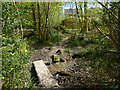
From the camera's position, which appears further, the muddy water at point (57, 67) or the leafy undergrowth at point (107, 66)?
the muddy water at point (57, 67)

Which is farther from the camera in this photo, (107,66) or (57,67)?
(57,67)

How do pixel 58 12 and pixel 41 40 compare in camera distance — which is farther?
pixel 58 12

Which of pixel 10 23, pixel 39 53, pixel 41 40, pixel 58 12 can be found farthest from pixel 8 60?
pixel 58 12

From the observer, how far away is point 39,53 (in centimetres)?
513

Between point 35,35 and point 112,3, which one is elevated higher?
point 112,3

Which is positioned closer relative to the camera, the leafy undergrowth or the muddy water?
the leafy undergrowth

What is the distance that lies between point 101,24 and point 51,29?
5.56 m

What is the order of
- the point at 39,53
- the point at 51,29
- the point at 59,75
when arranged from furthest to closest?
the point at 51,29 < the point at 39,53 < the point at 59,75

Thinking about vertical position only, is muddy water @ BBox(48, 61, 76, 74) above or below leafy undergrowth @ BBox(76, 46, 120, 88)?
below

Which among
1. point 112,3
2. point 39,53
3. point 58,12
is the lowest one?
point 39,53

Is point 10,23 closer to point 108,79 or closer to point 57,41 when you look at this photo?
point 108,79

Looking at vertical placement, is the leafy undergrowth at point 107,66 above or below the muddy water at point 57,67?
above

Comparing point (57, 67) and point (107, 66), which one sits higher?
point (107, 66)

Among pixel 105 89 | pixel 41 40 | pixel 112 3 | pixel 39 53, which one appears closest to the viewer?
pixel 112 3
